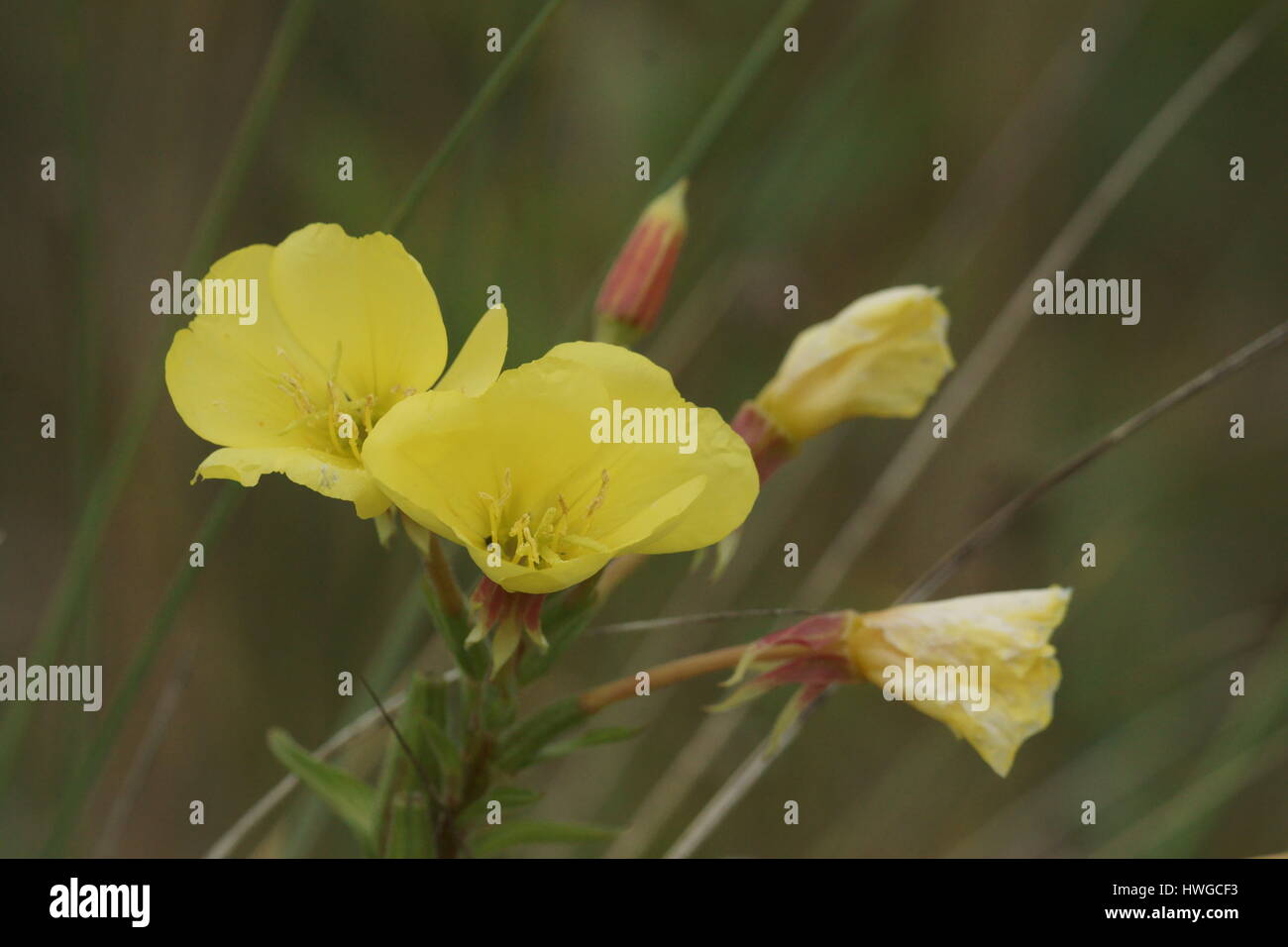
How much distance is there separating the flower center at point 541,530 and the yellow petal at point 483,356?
0.09 m

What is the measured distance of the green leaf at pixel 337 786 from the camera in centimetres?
122

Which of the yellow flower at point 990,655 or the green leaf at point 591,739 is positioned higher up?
the yellow flower at point 990,655

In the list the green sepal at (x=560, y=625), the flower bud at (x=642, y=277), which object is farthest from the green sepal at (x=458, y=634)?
the flower bud at (x=642, y=277)

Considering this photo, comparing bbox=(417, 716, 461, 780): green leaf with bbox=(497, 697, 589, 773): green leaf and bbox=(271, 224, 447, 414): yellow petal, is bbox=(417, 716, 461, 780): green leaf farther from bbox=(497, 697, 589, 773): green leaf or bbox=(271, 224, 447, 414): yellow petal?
bbox=(271, 224, 447, 414): yellow petal

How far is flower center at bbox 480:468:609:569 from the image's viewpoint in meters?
1.00

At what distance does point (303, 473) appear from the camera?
96 centimetres

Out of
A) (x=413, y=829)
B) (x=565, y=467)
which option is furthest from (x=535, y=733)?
(x=565, y=467)

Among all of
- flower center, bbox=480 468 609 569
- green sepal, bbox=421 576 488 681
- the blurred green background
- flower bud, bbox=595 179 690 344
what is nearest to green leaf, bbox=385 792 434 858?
green sepal, bbox=421 576 488 681

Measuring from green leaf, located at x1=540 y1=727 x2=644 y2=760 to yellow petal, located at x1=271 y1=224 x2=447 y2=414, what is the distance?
0.39 metres

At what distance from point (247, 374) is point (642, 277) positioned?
48 centimetres

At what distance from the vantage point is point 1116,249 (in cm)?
293

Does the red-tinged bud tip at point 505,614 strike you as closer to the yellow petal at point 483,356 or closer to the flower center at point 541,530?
the flower center at point 541,530

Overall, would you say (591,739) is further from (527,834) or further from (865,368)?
(865,368)
